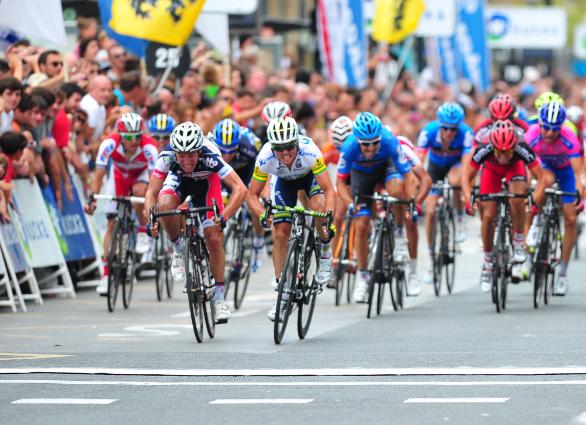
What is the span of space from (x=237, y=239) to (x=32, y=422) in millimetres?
7745

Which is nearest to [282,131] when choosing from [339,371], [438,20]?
[339,371]

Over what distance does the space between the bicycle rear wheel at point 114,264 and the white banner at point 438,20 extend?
18283mm

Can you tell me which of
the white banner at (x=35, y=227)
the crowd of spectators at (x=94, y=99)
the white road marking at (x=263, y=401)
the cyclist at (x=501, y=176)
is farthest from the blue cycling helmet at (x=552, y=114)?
the white road marking at (x=263, y=401)

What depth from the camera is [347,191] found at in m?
15.9

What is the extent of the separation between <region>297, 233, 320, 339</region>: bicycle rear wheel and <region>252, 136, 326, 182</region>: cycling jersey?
1.94ft

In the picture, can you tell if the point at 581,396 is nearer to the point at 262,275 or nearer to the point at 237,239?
the point at 237,239

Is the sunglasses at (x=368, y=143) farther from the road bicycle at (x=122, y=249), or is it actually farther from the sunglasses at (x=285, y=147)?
the road bicycle at (x=122, y=249)

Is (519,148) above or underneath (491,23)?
underneath

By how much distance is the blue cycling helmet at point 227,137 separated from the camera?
16656mm

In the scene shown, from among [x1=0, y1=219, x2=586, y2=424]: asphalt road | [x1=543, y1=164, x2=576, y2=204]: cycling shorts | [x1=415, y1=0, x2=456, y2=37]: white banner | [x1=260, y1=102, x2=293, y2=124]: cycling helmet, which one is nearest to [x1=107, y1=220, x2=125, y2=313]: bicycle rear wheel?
[x1=0, y1=219, x2=586, y2=424]: asphalt road

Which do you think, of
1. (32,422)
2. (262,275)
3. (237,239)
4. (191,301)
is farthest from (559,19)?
(32,422)

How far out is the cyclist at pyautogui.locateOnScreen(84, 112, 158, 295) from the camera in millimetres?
16531

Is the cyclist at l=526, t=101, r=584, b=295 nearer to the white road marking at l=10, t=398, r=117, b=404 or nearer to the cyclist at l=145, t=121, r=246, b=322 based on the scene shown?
the cyclist at l=145, t=121, r=246, b=322

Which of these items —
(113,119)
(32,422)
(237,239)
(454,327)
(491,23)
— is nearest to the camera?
(32,422)
